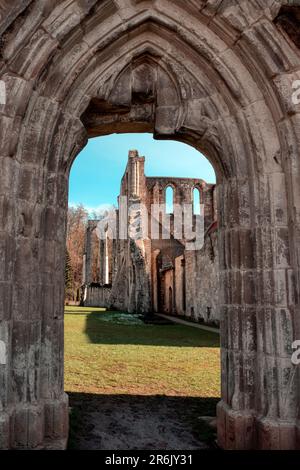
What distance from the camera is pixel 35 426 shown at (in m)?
3.32

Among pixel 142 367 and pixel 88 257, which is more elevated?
pixel 88 257

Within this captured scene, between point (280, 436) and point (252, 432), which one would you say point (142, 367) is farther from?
point (280, 436)

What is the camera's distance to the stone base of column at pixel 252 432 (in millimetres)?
3389

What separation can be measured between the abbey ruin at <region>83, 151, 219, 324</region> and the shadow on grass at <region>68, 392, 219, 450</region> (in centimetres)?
1217

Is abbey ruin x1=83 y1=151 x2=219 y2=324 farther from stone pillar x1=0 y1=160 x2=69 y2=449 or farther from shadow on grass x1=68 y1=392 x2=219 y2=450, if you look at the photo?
stone pillar x1=0 y1=160 x2=69 y2=449

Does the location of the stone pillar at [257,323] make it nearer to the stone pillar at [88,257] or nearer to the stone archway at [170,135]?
the stone archway at [170,135]

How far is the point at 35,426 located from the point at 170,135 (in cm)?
314

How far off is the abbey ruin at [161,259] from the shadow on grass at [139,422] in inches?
479

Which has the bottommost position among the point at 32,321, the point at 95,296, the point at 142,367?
the point at 95,296

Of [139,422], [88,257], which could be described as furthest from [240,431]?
[88,257]

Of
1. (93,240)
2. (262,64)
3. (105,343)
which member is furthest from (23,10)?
(93,240)

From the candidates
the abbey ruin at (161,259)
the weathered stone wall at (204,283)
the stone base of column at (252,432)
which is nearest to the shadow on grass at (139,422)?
the stone base of column at (252,432)

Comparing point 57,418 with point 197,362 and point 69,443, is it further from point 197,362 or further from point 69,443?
point 197,362
